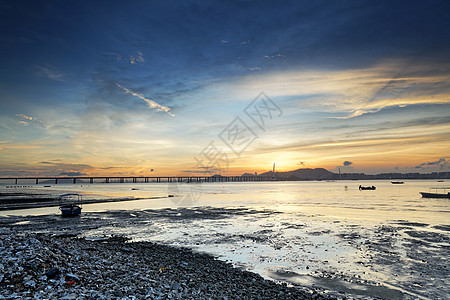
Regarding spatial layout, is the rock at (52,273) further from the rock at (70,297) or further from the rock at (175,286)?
the rock at (175,286)

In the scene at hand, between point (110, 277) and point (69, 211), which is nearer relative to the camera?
point (110, 277)

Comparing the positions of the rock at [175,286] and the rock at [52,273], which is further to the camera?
the rock at [175,286]

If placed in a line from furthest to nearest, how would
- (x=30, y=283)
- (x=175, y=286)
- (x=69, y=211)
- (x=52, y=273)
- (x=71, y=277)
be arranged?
1. (x=69, y=211)
2. (x=175, y=286)
3. (x=71, y=277)
4. (x=52, y=273)
5. (x=30, y=283)

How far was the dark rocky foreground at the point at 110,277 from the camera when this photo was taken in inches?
387

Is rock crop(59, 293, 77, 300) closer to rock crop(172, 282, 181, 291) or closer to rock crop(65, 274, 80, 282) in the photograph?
rock crop(65, 274, 80, 282)

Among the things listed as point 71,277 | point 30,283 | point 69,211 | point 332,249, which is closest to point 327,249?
point 332,249

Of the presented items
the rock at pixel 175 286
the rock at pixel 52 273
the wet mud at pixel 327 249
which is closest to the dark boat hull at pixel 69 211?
the wet mud at pixel 327 249

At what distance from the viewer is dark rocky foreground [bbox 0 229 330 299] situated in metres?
9.84

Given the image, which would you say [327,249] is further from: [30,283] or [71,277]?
[30,283]

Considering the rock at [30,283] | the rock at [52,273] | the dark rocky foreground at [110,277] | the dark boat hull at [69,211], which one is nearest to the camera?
the rock at [30,283]

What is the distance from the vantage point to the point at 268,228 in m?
30.0

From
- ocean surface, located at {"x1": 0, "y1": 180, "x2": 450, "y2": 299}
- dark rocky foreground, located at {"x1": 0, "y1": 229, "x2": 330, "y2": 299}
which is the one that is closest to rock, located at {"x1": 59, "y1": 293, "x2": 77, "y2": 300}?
dark rocky foreground, located at {"x1": 0, "y1": 229, "x2": 330, "y2": 299}

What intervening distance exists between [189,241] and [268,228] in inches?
412

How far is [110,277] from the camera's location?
11.6 m
